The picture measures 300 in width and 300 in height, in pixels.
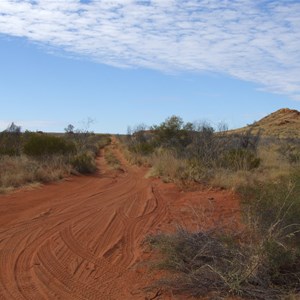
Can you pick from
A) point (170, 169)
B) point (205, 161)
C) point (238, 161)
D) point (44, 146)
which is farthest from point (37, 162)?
point (238, 161)

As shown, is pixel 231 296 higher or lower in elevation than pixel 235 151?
lower

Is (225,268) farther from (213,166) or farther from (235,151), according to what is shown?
(235,151)

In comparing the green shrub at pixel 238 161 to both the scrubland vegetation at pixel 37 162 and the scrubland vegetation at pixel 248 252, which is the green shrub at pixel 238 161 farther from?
the scrubland vegetation at pixel 248 252

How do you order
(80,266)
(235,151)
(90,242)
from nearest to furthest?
(80,266) → (90,242) → (235,151)

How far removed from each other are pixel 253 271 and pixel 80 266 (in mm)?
2902

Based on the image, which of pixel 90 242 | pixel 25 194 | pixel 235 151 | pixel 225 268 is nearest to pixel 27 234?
pixel 90 242

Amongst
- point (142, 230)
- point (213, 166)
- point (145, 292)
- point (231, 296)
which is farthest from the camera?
point (213, 166)

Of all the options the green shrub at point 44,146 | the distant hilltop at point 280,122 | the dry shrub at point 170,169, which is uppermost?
the distant hilltop at point 280,122

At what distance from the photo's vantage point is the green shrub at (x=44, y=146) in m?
26.1

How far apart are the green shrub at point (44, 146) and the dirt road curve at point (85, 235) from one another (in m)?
9.02

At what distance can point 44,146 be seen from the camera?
88.5 ft

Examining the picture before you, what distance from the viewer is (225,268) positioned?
6.53 m

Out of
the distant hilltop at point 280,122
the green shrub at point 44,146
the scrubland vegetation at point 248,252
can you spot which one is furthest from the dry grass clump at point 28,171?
the distant hilltop at point 280,122

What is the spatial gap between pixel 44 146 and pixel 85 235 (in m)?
18.1
